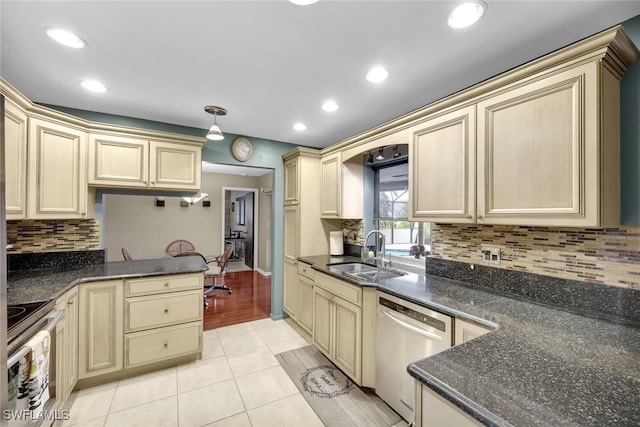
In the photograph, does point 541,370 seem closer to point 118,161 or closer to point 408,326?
point 408,326

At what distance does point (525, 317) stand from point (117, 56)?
2778mm

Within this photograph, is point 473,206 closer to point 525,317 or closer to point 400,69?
point 525,317

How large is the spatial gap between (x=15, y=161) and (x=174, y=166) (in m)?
1.07

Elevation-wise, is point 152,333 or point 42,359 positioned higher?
point 42,359

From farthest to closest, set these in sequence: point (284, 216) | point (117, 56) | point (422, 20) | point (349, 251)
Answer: point (284, 216), point (349, 251), point (117, 56), point (422, 20)

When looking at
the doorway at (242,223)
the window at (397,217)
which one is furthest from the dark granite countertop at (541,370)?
A: the doorway at (242,223)

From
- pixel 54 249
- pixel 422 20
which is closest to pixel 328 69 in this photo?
pixel 422 20

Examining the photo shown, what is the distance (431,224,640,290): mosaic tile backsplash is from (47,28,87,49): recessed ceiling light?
273 cm

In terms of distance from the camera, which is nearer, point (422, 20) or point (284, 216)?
point (422, 20)

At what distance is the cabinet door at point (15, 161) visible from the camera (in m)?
1.74

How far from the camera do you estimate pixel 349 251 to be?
338 cm

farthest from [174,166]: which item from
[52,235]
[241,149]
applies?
[52,235]

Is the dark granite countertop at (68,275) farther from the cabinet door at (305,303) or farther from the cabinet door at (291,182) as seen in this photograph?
the cabinet door at (291,182)

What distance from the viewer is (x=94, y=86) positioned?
2.06 metres
